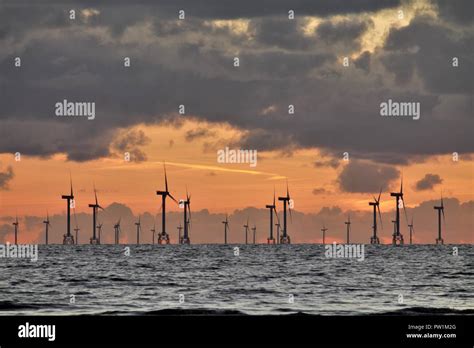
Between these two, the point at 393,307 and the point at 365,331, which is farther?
the point at 393,307

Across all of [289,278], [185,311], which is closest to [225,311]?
[185,311]

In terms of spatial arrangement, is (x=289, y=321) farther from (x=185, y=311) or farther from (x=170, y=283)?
(x=170, y=283)

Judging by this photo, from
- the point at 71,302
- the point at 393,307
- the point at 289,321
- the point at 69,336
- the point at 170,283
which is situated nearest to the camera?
the point at 69,336

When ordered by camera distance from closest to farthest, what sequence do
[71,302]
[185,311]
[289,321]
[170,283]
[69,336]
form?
1. [69,336]
2. [289,321]
3. [185,311]
4. [71,302]
5. [170,283]

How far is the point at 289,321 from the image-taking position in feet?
128

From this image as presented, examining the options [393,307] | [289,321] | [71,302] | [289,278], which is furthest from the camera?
[289,278]

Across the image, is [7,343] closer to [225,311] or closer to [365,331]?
[365,331]

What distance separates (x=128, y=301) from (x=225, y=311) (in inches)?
763

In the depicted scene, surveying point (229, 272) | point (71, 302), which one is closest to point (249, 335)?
point (71, 302)

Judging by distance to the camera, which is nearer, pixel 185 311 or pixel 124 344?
pixel 124 344

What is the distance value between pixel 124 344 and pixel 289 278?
82.3 m

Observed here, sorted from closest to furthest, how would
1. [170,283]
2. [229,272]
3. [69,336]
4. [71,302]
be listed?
[69,336], [71,302], [170,283], [229,272]

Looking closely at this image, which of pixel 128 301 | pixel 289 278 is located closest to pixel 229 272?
pixel 289 278

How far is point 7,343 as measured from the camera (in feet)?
120
